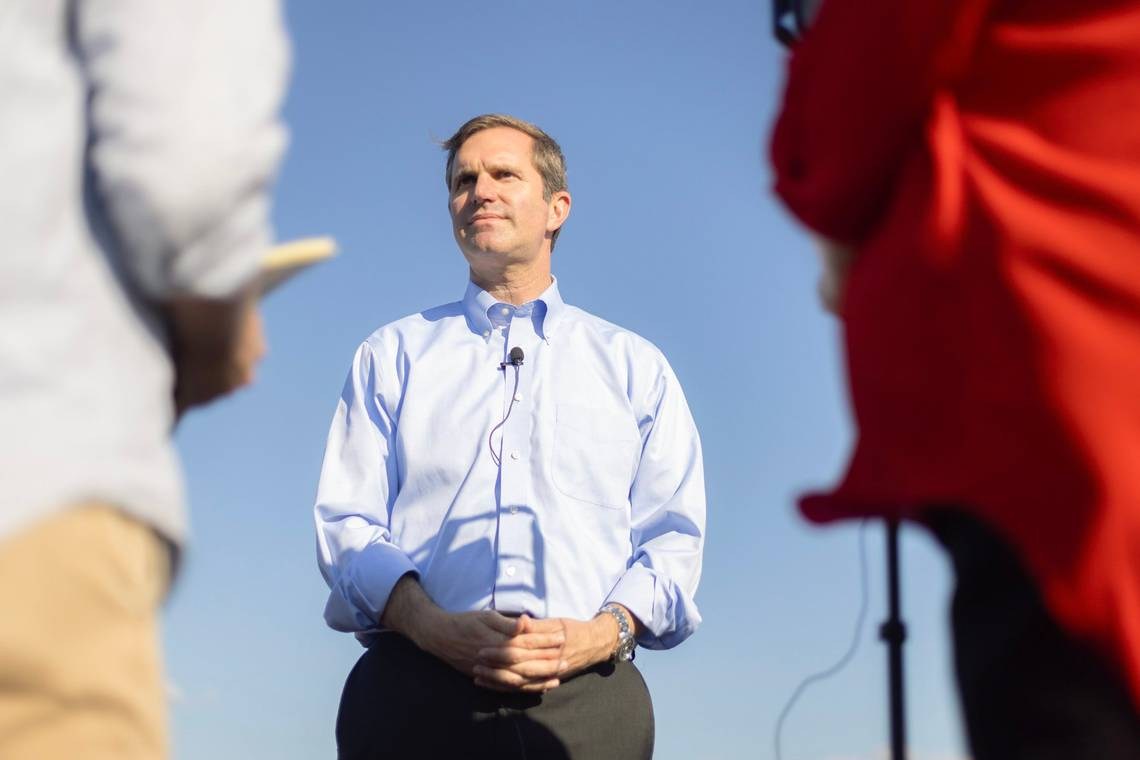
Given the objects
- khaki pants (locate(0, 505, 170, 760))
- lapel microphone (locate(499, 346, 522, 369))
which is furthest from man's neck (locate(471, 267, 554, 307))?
khaki pants (locate(0, 505, 170, 760))

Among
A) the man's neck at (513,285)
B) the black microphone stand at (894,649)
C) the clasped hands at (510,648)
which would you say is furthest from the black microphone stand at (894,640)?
the man's neck at (513,285)

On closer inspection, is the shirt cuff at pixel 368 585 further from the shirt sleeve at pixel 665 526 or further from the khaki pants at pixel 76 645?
the khaki pants at pixel 76 645

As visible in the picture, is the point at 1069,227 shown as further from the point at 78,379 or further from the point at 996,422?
the point at 78,379

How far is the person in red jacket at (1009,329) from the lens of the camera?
147 cm

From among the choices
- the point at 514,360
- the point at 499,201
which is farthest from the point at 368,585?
the point at 499,201

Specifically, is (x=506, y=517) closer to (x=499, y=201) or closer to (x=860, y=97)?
(x=499, y=201)

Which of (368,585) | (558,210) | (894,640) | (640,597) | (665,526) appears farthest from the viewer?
(558,210)

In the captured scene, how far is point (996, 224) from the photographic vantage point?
1563 mm

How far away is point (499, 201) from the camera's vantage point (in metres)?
4.35

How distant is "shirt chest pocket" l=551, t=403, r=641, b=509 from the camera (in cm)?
381

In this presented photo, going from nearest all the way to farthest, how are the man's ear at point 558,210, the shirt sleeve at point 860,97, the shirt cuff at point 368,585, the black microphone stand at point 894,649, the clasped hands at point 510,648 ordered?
1. the shirt sleeve at point 860,97
2. the black microphone stand at point 894,649
3. the clasped hands at point 510,648
4. the shirt cuff at point 368,585
5. the man's ear at point 558,210

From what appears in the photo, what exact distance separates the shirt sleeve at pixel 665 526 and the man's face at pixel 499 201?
2.11 ft

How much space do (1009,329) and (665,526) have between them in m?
2.44

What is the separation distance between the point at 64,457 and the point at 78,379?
3.5 inches
